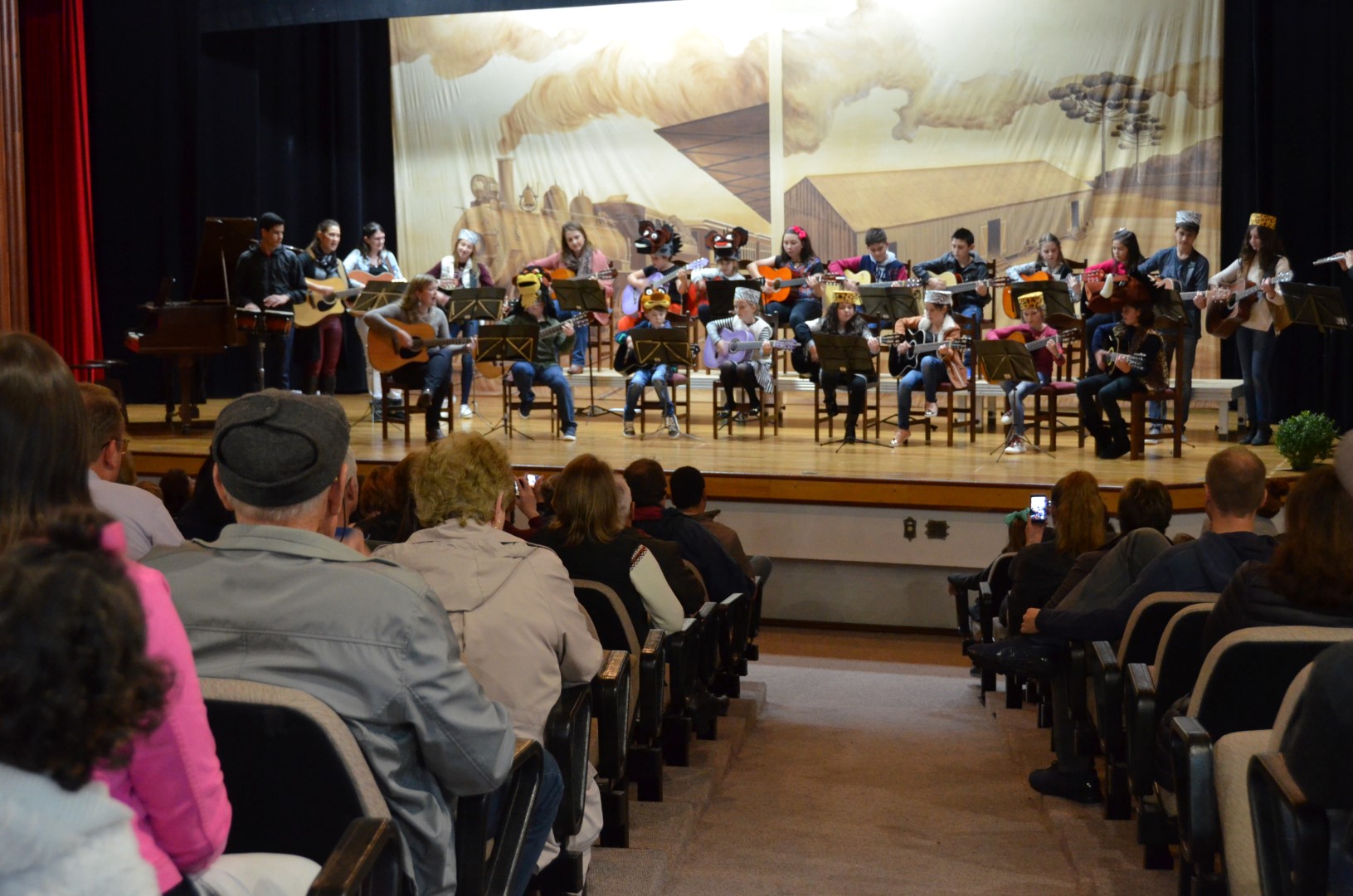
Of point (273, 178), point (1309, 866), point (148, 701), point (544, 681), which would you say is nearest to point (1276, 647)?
point (1309, 866)

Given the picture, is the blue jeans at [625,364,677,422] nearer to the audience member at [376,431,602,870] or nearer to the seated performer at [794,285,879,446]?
the seated performer at [794,285,879,446]

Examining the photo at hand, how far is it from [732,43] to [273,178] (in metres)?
4.29

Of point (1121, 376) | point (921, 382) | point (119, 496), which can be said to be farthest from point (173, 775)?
point (921, 382)

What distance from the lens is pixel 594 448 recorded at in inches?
336

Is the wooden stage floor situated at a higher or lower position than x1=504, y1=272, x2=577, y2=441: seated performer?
lower

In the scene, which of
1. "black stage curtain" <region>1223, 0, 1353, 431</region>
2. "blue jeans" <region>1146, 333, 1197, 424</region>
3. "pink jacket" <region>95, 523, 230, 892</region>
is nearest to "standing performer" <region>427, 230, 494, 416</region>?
"blue jeans" <region>1146, 333, 1197, 424</region>

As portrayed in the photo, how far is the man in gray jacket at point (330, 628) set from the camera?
166cm

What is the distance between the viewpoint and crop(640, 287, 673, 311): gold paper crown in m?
9.41

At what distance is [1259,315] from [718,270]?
3.96m

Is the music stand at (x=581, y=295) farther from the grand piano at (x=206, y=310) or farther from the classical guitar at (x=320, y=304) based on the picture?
the grand piano at (x=206, y=310)

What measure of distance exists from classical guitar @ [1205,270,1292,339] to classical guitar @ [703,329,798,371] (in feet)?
9.06

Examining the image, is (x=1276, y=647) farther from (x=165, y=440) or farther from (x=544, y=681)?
(x=165, y=440)

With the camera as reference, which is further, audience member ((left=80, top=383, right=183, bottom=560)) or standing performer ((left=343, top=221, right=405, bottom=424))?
standing performer ((left=343, top=221, right=405, bottom=424))

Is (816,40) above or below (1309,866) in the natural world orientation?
above
